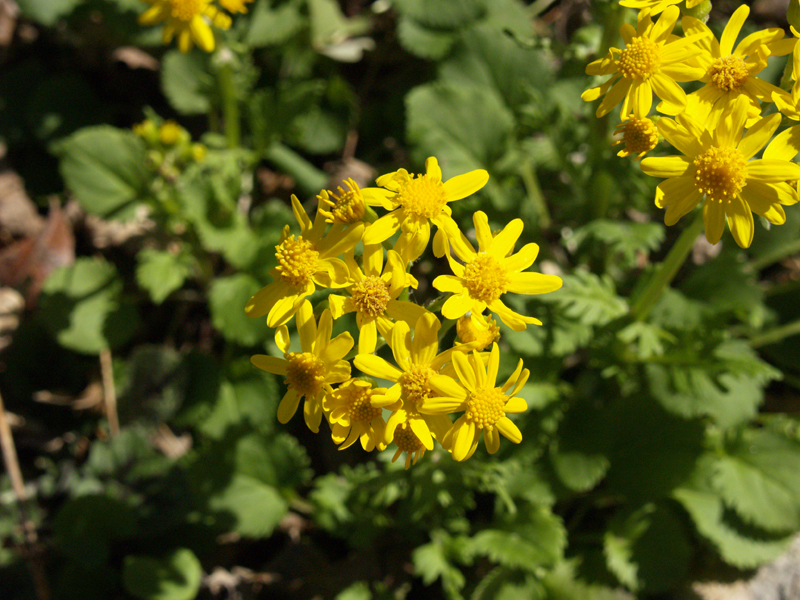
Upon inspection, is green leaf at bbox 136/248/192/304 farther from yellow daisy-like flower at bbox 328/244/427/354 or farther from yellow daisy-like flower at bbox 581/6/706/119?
yellow daisy-like flower at bbox 581/6/706/119

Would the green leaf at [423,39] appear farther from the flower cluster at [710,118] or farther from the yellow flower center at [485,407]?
the yellow flower center at [485,407]

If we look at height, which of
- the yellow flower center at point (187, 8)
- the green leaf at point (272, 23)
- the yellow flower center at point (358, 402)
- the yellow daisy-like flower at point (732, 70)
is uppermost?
the yellow flower center at point (187, 8)

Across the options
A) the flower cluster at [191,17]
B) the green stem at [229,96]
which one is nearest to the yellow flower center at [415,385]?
the flower cluster at [191,17]

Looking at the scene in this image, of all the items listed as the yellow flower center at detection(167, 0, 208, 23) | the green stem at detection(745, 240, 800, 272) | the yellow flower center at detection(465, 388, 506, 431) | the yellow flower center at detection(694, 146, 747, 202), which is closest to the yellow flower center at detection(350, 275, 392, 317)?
the yellow flower center at detection(465, 388, 506, 431)

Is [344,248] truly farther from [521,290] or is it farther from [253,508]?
[253,508]

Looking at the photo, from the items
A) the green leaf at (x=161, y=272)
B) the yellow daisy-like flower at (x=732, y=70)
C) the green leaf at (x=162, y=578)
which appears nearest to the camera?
the yellow daisy-like flower at (x=732, y=70)

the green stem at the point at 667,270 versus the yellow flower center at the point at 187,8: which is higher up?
the yellow flower center at the point at 187,8
